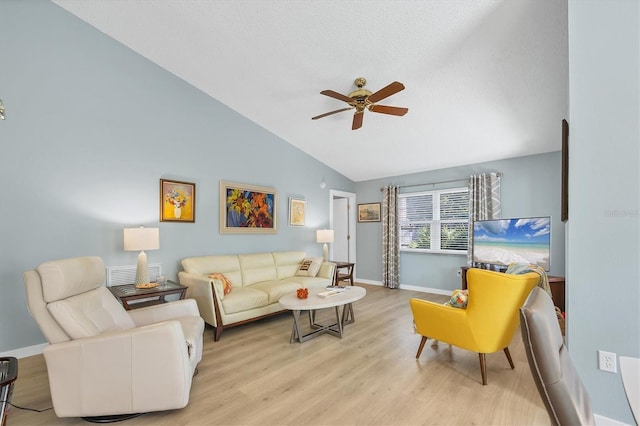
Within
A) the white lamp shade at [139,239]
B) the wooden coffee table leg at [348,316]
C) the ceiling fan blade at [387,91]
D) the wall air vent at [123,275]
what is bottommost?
the wooden coffee table leg at [348,316]

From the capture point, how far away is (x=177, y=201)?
3885 mm

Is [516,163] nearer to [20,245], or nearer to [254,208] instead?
[254,208]

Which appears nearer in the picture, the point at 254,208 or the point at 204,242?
the point at 204,242

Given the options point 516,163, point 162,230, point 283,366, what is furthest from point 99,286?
point 516,163

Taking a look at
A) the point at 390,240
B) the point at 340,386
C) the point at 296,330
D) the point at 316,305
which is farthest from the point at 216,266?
the point at 390,240

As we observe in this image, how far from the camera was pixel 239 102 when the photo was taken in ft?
14.2

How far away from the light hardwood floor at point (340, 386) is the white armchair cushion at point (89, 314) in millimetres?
586

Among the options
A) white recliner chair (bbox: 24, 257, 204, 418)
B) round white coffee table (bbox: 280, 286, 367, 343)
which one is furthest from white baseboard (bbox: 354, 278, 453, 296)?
white recliner chair (bbox: 24, 257, 204, 418)

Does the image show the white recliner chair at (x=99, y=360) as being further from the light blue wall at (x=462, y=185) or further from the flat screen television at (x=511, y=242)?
the light blue wall at (x=462, y=185)

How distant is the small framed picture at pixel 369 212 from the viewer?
6474mm

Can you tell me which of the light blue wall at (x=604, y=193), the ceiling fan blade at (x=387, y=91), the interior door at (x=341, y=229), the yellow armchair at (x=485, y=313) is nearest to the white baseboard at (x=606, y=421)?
the light blue wall at (x=604, y=193)

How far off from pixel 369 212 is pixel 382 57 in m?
3.96

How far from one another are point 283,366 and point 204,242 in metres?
2.25

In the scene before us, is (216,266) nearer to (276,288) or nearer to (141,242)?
(276,288)
